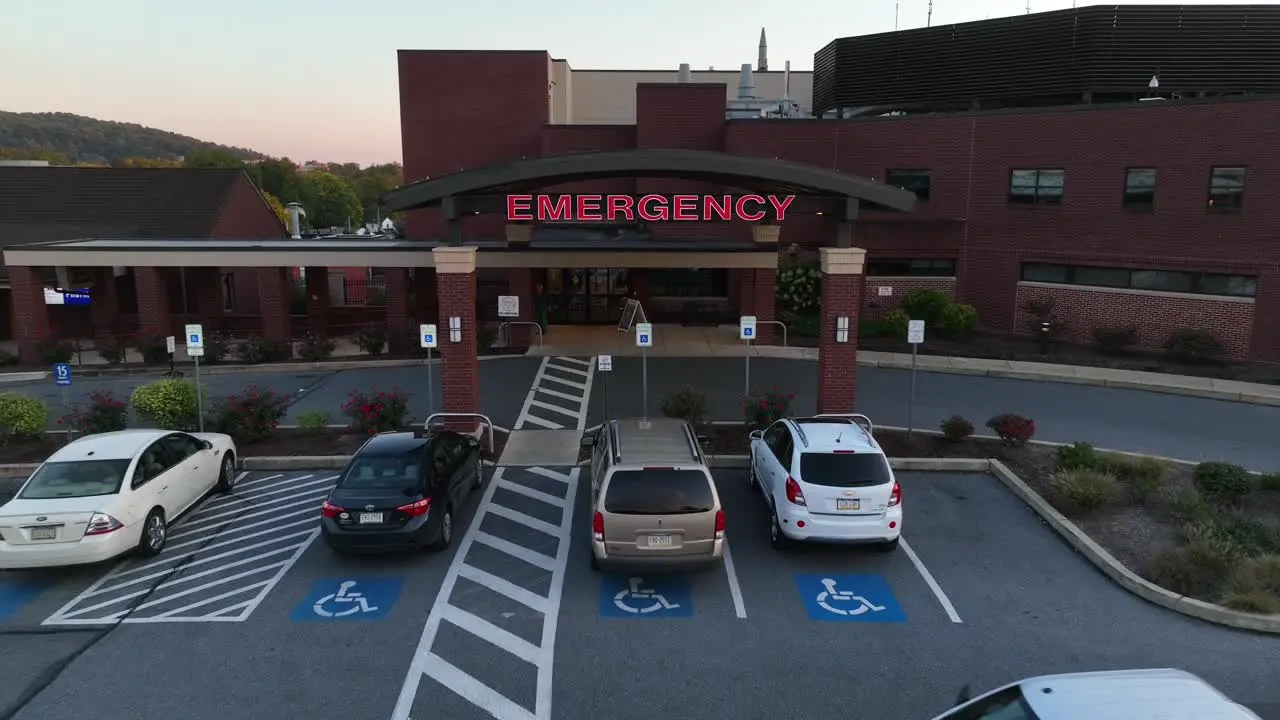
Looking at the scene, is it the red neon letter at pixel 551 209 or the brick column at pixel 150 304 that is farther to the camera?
Result: the brick column at pixel 150 304

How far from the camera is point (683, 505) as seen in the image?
1052 centimetres

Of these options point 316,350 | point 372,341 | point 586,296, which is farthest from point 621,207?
point 586,296

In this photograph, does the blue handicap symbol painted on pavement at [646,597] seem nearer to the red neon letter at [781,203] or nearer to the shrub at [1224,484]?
the red neon letter at [781,203]

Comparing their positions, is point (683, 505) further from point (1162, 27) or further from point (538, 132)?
point (1162, 27)

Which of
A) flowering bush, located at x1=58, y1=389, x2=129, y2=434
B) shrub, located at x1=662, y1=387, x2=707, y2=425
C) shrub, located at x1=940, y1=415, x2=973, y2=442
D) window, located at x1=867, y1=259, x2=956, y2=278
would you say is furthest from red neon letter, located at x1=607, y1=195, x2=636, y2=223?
window, located at x1=867, y1=259, x2=956, y2=278

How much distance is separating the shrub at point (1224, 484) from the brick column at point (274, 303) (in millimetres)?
24993

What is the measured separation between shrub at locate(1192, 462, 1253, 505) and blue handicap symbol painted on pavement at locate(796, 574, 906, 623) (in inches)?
240

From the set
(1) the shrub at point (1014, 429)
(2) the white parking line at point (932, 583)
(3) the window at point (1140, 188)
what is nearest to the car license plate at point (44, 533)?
(2) the white parking line at point (932, 583)

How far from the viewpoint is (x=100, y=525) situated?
36.2 feet

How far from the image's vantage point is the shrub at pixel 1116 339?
25.6 metres

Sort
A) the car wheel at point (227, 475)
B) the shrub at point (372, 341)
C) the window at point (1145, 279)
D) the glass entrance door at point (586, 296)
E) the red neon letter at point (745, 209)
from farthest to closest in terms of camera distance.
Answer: the glass entrance door at point (586, 296), the shrub at point (372, 341), the window at point (1145, 279), the red neon letter at point (745, 209), the car wheel at point (227, 475)

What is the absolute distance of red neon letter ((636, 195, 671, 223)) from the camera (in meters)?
15.6

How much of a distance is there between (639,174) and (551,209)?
187cm

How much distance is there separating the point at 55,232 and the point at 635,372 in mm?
25880
